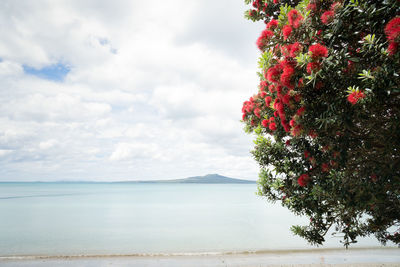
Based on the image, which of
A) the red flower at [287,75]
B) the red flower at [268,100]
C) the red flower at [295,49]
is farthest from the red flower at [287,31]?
the red flower at [268,100]

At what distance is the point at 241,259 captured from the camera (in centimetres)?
Answer: 1455

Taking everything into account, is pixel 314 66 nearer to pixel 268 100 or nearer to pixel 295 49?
pixel 295 49

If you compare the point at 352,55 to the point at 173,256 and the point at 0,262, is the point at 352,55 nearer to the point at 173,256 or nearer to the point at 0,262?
the point at 173,256

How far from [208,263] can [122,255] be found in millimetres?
6098

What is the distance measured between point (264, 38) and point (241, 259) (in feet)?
44.0

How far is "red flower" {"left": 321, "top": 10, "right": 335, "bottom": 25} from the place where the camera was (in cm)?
390

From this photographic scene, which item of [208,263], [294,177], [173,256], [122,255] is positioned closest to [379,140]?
[294,177]

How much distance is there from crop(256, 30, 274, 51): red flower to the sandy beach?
11880 millimetres

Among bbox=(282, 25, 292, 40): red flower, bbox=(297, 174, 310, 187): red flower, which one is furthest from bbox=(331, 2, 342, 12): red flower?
bbox=(297, 174, 310, 187): red flower

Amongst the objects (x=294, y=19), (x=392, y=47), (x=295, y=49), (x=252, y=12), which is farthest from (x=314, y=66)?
(x=252, y=12)

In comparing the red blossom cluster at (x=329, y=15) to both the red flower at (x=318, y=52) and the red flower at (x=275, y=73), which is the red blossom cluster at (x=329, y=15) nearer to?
the red flower at (x=318, y=52)

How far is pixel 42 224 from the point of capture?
29969 millimetres

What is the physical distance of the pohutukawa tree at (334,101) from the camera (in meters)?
3.51

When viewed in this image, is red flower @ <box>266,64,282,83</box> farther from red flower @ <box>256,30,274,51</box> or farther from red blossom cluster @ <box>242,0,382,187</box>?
red flower @ <box>256,30,274,51</box>
